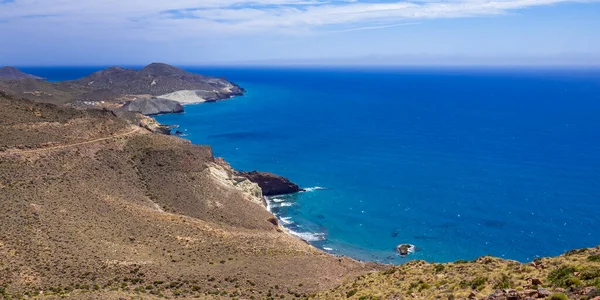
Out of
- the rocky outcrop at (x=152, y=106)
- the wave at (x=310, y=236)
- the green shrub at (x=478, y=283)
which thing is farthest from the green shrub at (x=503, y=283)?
the rocky outcrop at (x=152, y=106)

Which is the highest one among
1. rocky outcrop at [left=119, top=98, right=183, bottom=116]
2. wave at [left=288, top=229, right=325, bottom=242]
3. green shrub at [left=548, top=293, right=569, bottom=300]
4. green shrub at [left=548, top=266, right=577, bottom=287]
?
rocky outcrop at [left=119, top=98, right=183, bottom=116]

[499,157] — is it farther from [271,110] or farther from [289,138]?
[271,110]

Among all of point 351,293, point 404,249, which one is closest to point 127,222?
point 351,293

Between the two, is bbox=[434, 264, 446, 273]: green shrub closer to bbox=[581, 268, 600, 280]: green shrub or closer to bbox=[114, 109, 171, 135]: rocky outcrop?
bbox=[581, 268, 600, 280]: green shrub

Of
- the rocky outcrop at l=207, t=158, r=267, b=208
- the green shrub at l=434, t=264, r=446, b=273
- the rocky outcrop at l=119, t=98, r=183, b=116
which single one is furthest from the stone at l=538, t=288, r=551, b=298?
the rocky outcrop at l=119, t=98, r=183, b=116

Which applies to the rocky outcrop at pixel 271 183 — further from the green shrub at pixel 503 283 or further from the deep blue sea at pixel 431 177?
the green shrub at pixel 503 283

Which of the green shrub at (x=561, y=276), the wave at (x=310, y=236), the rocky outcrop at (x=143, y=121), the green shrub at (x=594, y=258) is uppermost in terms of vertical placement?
the rocky outcrop at (x=143, y=121)
